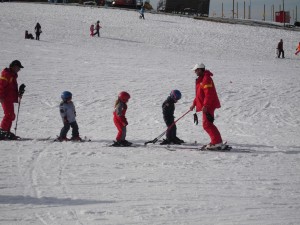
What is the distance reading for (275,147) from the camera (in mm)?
7867

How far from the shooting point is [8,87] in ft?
27.2

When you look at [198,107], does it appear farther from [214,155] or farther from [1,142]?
[1,142]

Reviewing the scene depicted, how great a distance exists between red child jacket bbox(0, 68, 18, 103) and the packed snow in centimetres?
101

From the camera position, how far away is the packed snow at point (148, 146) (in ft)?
14.6

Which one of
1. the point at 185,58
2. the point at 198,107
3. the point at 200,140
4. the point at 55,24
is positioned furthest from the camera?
the point at 55,24

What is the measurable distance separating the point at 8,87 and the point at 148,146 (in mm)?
3188

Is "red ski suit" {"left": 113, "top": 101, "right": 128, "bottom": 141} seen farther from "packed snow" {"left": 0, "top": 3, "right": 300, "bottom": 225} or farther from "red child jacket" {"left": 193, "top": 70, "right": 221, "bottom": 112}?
"red child jacket" {"left": 193, "top": 70, "right": 221, "bottom": 112}

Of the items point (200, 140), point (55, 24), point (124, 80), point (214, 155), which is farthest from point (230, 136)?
point (55, 24)

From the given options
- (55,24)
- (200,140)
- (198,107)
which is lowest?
(200,140)

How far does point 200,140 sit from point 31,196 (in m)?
4.87

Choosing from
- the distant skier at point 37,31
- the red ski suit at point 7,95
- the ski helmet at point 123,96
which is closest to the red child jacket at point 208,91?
the ski helmet at point 123,96

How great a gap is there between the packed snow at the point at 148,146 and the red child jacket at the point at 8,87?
101 centimetres

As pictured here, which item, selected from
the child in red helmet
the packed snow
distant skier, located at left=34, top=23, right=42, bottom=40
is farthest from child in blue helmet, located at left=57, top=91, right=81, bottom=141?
distant skier, located at left=34, top=23, right=42, bottom=40

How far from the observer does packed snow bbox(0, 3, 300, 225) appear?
A: 175 inches
